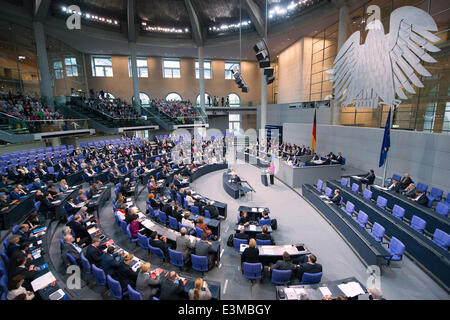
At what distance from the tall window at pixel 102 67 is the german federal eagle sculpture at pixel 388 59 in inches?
1109

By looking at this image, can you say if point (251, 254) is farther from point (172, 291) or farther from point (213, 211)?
point (213, 211)

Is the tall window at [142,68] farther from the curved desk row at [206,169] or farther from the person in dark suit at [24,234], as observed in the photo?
the person in dark suit at [24,234]

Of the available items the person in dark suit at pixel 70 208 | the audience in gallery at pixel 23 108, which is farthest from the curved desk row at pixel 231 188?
the audience in gallery at pixel 23 108

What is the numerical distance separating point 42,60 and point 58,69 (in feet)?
16.2

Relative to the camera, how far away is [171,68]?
107 feet

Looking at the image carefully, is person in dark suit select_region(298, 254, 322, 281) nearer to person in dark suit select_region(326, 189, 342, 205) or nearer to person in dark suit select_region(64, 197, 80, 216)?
person in dark suit select_region(326, 189, 342, 205)

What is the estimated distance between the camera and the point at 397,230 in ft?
20.9

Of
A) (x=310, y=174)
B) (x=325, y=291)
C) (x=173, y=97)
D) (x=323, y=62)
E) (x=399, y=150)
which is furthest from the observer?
(x=173, y=97)

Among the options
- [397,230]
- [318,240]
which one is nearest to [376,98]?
[397,230]

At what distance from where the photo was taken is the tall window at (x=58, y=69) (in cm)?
2281

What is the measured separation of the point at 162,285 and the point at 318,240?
516 cm

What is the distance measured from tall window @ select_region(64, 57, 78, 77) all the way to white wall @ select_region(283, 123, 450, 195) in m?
27.3

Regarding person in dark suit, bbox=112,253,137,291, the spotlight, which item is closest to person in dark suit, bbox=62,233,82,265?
person in dark suit, bbox=112,253,137,291

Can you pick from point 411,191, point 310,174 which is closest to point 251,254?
point 411,191
